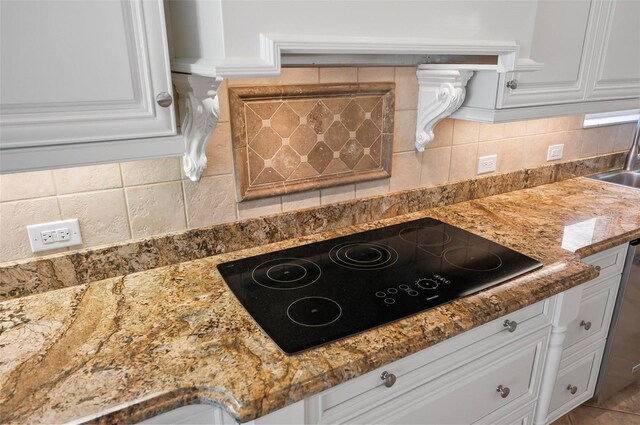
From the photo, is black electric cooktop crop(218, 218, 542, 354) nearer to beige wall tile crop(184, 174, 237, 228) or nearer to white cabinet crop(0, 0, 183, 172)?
beige wall tile crop(184, 174, 237, 228)

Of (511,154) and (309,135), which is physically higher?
(309,135)

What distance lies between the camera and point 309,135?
1439 millimetres

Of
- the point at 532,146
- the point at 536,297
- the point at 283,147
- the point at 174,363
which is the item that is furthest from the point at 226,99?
the point at 532,146

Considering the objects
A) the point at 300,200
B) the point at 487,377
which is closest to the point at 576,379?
the point at 487,377

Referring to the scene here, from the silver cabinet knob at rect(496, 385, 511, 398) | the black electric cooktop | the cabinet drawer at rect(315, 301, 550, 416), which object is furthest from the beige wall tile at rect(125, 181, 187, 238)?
the silver cabinet knob at rect(496, 385, 511, 398)

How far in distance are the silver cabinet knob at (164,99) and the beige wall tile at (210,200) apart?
39 cm

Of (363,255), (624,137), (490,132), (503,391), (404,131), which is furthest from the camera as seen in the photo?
(624,137)

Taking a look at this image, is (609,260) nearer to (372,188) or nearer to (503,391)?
(503,391)

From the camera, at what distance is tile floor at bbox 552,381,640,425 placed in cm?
186

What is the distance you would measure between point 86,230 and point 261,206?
0.52 meters

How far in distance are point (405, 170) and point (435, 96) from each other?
0.31 metres

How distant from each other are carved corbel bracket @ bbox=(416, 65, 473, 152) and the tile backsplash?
3 cm

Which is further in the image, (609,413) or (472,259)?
(609,413)

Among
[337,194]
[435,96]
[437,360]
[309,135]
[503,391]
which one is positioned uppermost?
[435,96]
